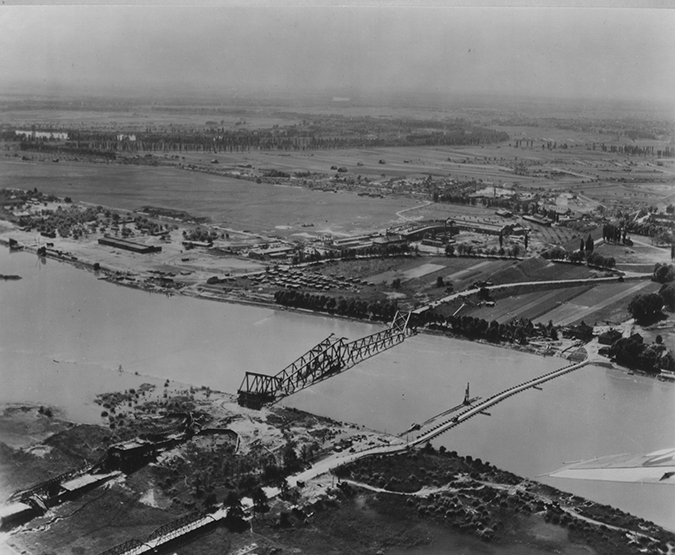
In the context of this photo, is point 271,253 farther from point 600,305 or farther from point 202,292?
point 600,305

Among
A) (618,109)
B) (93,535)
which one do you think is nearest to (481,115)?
(618,109)

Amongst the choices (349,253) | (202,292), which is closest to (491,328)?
(349,253)

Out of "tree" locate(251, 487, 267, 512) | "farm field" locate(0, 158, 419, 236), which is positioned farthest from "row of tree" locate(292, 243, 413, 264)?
"tree" locate(251, 487, 267, 512)

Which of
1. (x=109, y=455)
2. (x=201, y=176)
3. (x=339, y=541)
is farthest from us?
(x=201, y=176)

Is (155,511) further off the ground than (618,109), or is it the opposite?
(618,109)

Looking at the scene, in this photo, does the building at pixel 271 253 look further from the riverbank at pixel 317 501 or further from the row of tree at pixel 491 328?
the riverbank at pixel 317 501

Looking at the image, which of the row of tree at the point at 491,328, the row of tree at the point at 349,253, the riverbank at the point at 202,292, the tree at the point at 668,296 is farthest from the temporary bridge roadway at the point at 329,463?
the row of tree at the point at 349,253

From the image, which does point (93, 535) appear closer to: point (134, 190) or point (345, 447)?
point (345, 447)
